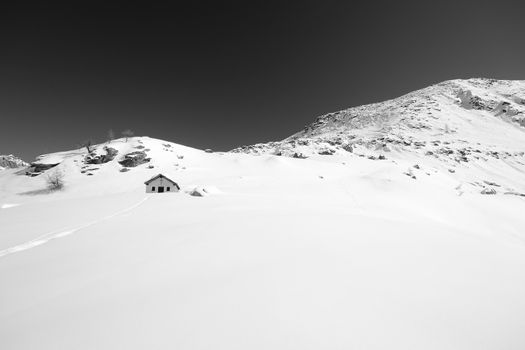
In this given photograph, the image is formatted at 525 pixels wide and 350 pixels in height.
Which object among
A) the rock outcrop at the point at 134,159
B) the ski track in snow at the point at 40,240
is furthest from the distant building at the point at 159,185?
the ski track in snow at the point at 40,240

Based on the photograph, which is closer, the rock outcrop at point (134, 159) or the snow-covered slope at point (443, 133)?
the rock outcrop at point (134, 159)

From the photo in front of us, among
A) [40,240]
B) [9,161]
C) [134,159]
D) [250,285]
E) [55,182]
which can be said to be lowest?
[250,285]

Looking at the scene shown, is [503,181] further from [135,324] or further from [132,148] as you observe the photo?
[132,148]

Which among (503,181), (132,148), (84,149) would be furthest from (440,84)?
(84,149)

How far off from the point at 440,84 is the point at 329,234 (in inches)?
8178

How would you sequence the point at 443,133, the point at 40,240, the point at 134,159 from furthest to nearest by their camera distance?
the point at 443,133 → the point at 134,159 → the point at 40,240

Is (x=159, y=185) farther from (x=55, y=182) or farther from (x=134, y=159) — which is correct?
(x=55, y=182)

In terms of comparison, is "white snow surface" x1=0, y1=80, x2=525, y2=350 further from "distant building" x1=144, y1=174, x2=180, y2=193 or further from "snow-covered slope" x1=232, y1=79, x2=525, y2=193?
"snow-covered slope" x1=232, y1=79, x2=525, y2=193

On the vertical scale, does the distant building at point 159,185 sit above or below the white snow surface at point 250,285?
above

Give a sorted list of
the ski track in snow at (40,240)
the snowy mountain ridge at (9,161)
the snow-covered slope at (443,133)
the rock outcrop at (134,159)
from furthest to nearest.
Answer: the snowy mountain ridge at (9,161)
the snow-covered slope at (443,133)
the rock outcrop at (134,159)
the ski track in snow at (40,240)

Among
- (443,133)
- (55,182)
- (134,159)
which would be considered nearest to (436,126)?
(443,133)

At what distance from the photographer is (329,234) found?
7.88 m

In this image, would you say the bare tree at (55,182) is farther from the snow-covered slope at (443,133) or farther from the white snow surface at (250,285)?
the snow-covered slope at (443,133)

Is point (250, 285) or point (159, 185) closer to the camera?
point (250, 285)
